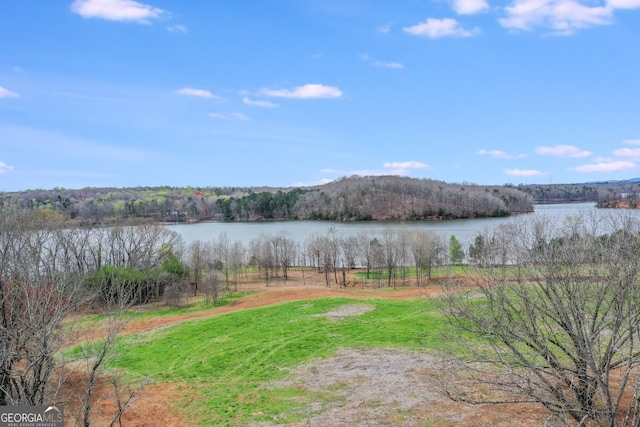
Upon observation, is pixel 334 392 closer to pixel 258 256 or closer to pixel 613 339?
pixel 613 339

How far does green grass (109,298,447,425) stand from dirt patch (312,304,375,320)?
0.53 metres

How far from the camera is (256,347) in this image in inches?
741

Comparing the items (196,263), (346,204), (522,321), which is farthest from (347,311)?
(346,204)

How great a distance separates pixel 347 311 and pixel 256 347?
23.4 feet

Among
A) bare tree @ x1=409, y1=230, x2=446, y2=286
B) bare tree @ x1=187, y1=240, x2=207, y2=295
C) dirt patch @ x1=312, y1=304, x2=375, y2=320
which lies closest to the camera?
dirt patch @ x1=312, y1=304, x2=375, y2=320

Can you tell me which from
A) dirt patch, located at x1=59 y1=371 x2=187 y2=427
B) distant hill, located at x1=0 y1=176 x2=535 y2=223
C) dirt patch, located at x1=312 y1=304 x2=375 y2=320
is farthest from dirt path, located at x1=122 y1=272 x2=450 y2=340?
distant hill, located at x1=0 y1=176 x2=535 y2=223

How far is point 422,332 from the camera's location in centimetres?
1959

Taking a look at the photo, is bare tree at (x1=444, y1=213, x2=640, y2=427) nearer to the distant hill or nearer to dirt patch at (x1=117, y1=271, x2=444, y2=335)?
dirt patch at (x1=117, y1=271, x2=444, y2=335)

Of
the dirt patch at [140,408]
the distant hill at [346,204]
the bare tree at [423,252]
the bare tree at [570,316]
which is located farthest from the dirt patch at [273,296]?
the distant hill at [346,204]

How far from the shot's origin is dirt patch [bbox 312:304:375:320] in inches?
919

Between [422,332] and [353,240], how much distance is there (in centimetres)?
2672

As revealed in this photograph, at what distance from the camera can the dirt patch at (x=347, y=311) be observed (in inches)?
919

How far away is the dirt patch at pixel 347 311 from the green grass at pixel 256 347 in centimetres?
53

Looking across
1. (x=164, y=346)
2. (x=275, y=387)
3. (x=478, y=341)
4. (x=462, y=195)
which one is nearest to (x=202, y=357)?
(x=164, y=346)
